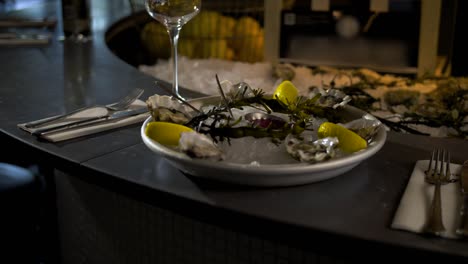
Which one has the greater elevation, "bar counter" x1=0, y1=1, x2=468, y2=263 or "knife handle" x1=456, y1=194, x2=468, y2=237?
"knife handle" x1=456, y1=194, x2=468, y2=237

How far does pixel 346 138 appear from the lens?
694 millimetres

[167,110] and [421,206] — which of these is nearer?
[421,206]

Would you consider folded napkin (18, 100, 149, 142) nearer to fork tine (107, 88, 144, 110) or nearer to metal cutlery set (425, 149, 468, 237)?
fork tine (107, 88, 144, 110)

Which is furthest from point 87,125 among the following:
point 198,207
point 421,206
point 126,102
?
point 421,206

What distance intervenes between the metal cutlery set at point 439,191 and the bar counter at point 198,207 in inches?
0.6

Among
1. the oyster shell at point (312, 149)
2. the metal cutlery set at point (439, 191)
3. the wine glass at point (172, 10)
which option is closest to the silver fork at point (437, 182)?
the metal cutlery set at point (439, 191)

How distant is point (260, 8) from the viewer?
2166mm

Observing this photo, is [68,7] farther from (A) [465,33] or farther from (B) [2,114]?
(A) [465,33]

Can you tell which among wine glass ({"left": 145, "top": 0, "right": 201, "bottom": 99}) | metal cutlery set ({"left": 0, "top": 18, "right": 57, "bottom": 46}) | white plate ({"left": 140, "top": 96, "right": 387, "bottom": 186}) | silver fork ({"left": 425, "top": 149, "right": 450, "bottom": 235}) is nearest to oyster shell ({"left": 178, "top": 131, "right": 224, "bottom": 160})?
white plate ({"left": 140, "top": 96, "right": 387, "bottom": 186})

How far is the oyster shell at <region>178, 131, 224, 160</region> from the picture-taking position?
627mm

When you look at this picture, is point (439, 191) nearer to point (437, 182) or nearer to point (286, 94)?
point (437, 182)

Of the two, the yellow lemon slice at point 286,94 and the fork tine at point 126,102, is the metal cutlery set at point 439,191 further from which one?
the fork tine at point 126,102

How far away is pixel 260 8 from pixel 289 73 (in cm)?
60

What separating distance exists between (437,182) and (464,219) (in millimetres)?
78
